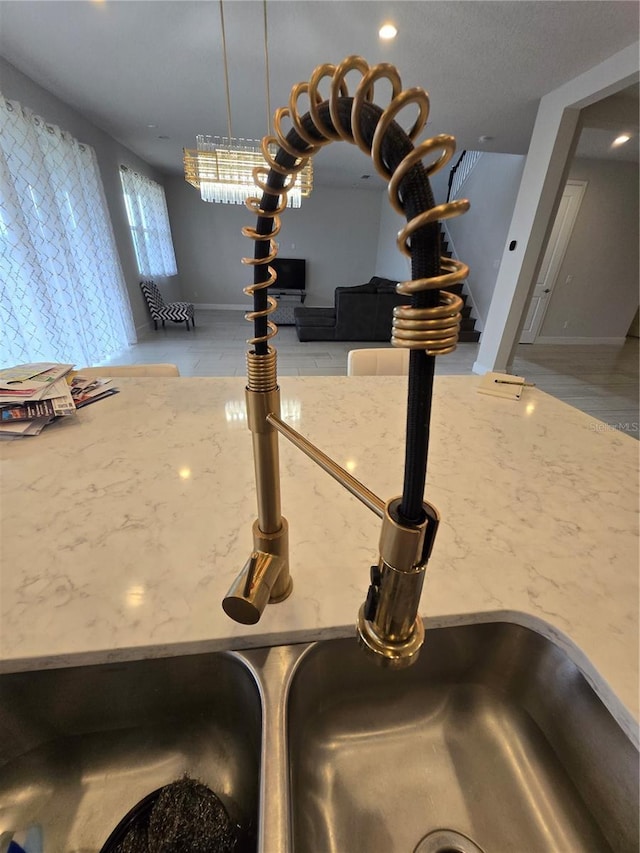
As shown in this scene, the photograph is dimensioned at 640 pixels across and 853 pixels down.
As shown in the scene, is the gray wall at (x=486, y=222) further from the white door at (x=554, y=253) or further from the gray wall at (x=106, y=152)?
the gray wall at (x=106, y=152)

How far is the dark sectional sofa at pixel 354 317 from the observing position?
5207mm

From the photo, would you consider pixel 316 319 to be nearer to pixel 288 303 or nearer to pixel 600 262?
pixel 288 303

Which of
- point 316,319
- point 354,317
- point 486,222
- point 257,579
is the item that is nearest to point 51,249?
point 316,319

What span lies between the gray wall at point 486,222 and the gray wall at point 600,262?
0.80 meters

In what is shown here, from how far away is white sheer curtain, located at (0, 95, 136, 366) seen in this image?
9.34 ft

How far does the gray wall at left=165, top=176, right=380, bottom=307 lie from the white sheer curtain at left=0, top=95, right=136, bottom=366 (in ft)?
12.4

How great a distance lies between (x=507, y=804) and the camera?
52cm

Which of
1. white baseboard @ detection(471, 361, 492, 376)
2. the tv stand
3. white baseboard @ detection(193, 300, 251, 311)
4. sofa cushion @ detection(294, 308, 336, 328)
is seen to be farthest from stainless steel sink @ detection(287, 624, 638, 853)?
white baseboard @ detection(193, 300, 251, 311)

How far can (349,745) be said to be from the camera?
580mm

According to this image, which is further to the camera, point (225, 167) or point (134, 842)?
point (225, 167)

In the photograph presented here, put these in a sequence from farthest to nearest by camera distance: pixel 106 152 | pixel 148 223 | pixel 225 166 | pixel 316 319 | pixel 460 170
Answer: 1. pixel 460 170
2. pixel 148 223
3. pixel 316 319
4. pixel 106 152
5. pixel 225 166

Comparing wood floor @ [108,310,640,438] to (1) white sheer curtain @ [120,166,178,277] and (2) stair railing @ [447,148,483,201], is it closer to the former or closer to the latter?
(1) white sheer curtain @ [120,166,178,277]

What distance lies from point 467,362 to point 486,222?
8.63ft

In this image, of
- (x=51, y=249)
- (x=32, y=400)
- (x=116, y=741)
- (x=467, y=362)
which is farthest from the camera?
(x=467, y=362)
